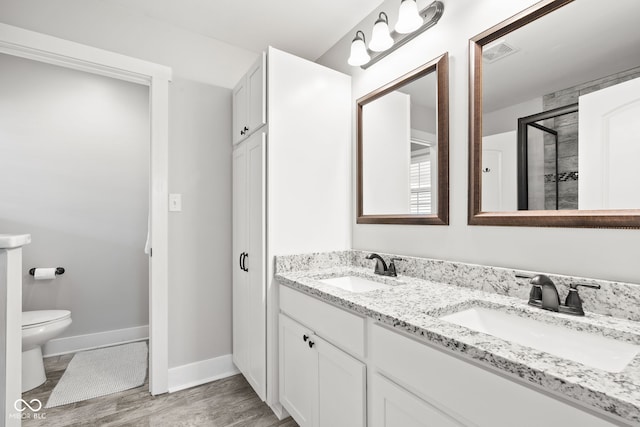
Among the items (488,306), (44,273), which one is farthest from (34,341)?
(488,306)

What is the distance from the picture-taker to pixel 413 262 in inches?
64.3

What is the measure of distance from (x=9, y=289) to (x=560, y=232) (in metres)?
1.99

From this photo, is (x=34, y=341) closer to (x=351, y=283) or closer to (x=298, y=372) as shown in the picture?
(x=298, y=372)

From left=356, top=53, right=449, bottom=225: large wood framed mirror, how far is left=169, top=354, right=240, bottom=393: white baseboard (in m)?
1.43

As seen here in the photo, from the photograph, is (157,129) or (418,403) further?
(157,129)

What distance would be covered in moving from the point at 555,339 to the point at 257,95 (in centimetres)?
179

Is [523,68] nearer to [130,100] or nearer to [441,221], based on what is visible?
[441,221]

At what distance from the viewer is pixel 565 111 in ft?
3.66

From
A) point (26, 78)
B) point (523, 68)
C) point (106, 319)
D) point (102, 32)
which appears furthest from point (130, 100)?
point (523, 68)

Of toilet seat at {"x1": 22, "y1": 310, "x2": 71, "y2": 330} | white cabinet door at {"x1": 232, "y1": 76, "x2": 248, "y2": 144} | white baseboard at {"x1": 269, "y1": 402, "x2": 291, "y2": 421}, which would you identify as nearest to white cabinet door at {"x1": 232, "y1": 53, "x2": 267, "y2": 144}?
white cabinet door at {"x1": 232, "y1": 76, "x2": 248, "y2": 144}

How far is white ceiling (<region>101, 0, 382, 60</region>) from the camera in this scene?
1.91m

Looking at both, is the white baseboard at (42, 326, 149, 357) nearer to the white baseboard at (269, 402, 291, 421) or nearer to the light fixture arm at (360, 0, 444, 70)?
the white baseboard at (269, 402, 291, 421)

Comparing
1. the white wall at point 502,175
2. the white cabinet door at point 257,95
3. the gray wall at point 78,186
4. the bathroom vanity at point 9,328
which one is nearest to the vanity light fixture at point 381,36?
the white cabinet door at point 257,95

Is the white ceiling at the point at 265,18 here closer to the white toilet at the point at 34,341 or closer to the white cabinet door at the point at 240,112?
the white cabinet door at the point at 240,112
